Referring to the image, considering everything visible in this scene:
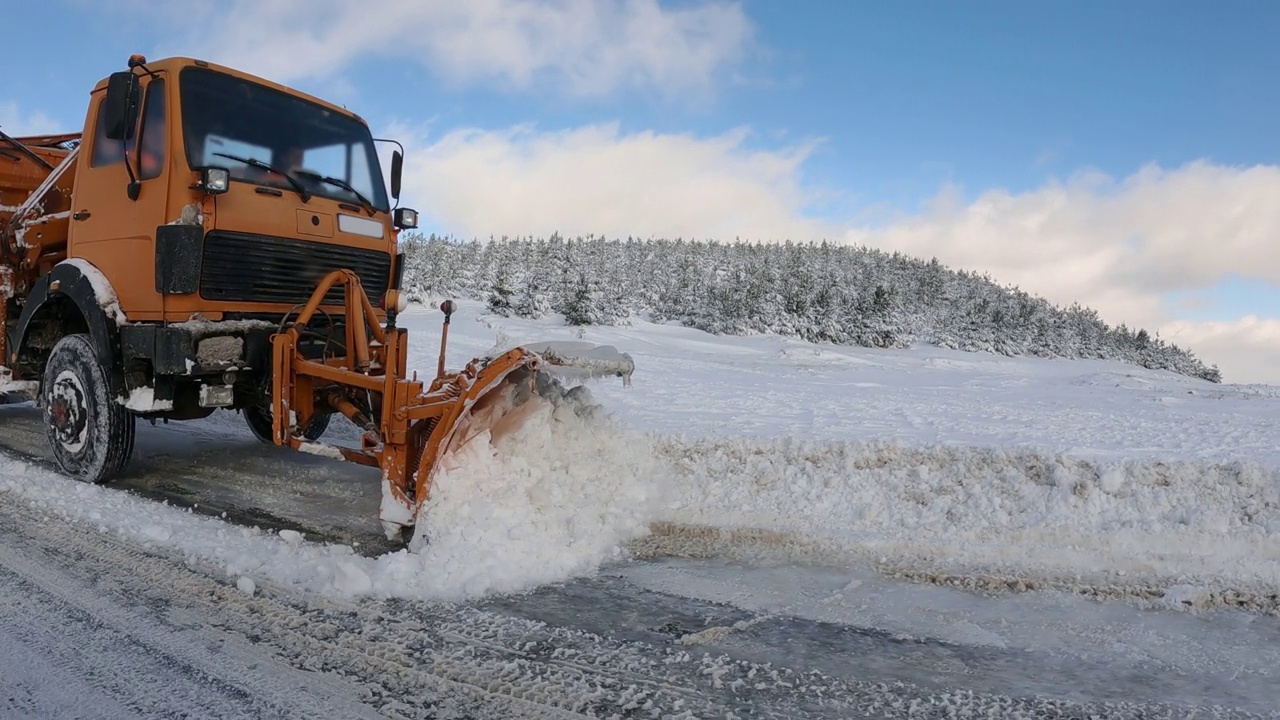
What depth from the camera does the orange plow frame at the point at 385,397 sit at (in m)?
3.96

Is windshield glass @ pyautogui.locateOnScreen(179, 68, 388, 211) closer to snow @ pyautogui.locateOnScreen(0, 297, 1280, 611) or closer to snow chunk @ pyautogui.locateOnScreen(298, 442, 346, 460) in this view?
snow chunk @ pyautogui.locateOnScreen(298, 442, 346, 460)

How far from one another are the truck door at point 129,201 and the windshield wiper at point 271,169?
0.34m

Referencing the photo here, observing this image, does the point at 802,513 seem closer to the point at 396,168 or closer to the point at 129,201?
the point at 396,168

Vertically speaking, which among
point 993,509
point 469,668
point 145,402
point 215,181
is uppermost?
point 215,181

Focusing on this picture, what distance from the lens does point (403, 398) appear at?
13.5 feet

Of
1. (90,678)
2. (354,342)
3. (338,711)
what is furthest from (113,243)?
(338,711)

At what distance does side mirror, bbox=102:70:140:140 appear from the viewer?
482 cm

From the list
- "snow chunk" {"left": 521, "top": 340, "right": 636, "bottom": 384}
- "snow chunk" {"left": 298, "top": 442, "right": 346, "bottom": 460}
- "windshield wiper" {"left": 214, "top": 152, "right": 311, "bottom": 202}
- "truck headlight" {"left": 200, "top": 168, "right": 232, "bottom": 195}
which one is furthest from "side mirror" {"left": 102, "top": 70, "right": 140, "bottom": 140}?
"snow chunk" {"left": 521, "top": 340, "right": 636, "bottom": 384}

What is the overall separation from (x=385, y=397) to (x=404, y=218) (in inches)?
101

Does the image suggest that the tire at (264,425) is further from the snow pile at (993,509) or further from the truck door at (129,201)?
the snow pile at (993,509)

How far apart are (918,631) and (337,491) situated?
158 inches

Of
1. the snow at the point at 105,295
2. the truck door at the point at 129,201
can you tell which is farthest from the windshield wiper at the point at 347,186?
the snow at the point at 105,295

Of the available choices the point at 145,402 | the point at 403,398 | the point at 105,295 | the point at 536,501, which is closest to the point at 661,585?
the point at 536,501

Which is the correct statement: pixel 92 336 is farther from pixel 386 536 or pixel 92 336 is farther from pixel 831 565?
pixel 831 565
